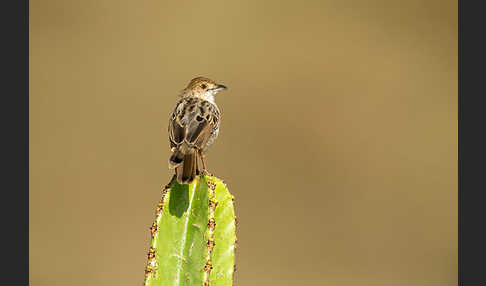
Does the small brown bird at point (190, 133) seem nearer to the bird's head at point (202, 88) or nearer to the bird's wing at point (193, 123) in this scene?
the bird's wing at point (193, 123)

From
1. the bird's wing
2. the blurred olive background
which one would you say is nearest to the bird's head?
the bird's wing

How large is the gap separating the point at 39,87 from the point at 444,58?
10.3 metres

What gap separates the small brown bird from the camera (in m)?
5.46

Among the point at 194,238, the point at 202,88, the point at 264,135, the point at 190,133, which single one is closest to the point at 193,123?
the point at 190,133

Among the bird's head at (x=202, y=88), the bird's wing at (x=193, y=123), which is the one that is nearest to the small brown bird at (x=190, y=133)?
the bird's wing at (x=193, y=123)

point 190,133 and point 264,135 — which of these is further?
point 264,135

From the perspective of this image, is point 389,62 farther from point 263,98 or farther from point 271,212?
point 271,212

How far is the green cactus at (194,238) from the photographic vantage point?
4.90m

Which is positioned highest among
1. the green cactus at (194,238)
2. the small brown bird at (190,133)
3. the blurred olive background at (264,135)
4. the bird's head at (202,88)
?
the blurred olive background at (264,135)

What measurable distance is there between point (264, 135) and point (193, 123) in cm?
805

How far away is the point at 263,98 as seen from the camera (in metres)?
15.1

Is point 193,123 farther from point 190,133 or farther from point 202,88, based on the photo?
point 202,88

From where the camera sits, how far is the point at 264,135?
14.3 meters

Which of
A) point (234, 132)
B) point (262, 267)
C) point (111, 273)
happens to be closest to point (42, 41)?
point (234, 132)
